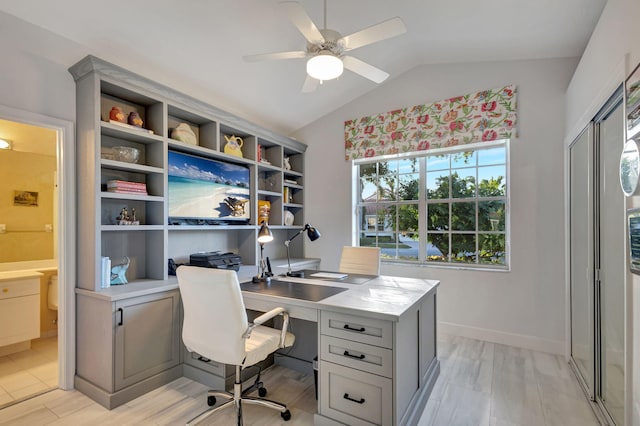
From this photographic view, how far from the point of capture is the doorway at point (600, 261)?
1.80 meters

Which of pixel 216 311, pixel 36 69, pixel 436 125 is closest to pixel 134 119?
pixel 36 69

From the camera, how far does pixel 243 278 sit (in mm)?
2852

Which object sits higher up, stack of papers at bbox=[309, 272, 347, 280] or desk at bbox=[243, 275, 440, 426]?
stack of papers at bbox=[309, 272, 347, 280]

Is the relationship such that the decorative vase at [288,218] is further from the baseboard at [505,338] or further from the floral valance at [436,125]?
the baseboard at [505,338]

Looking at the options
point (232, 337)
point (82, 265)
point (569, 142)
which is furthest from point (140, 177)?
point (569, 142)

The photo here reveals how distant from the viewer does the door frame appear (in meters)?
2.36

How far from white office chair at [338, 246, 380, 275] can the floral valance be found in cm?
138

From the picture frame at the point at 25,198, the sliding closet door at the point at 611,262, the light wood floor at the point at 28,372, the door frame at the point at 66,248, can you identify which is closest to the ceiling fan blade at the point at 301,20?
the sliding closet door at the point at 611,262

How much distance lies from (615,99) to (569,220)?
1325 millimetres

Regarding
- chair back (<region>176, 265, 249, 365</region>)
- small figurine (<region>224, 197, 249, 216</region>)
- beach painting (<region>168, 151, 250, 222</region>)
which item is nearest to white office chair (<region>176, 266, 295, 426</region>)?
chair back (<region>176, 265, 249, 365</region>)

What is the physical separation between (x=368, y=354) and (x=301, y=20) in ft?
6.23

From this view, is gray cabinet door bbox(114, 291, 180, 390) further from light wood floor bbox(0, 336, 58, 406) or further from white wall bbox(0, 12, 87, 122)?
white wall bbox(0, 12, 87, 122)

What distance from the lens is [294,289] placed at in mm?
2357

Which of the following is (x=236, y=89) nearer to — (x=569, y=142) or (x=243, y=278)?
(x=243, y=278)
